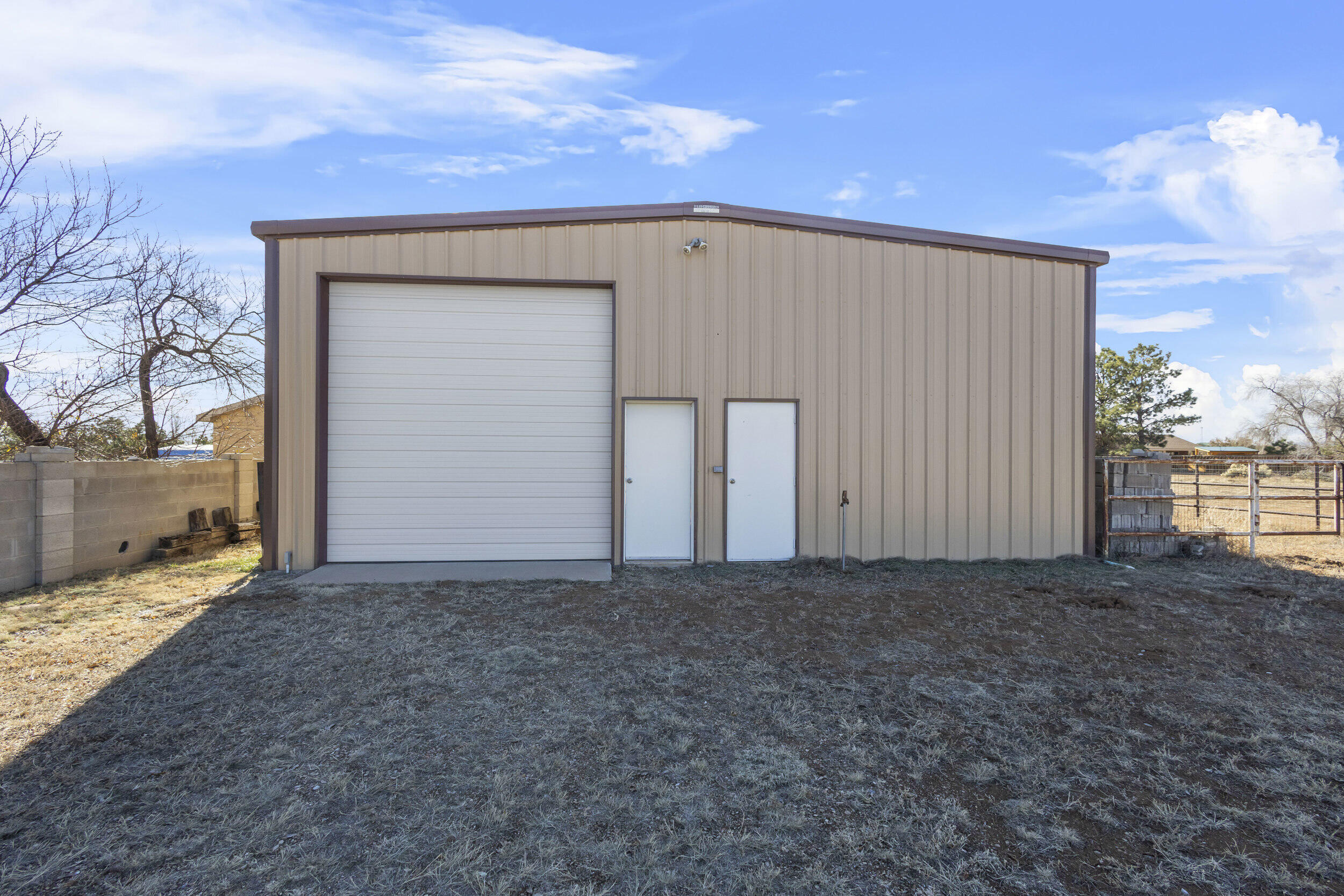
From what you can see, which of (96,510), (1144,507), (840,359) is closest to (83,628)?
(96,510)

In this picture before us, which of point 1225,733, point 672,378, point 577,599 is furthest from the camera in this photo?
point 672,378

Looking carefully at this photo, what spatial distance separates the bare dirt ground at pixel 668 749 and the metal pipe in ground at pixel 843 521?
1.63m

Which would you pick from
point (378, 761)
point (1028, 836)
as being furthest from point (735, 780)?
point (378, 761)

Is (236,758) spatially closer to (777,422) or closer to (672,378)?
(672,378)

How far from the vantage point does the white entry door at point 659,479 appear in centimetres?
769

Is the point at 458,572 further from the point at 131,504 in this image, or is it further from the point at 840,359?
the point at 840,359

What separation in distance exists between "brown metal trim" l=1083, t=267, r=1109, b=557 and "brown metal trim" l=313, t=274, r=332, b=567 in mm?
9366

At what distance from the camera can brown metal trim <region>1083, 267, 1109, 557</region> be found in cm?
838

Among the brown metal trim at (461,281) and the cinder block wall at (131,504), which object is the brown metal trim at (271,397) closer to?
the brown metal trim at (461,281)

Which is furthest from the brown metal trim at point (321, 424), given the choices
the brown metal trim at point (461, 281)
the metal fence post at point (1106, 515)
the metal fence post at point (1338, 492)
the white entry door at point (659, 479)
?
the metal fence post at point (1338, 492)

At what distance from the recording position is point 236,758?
3.04 meters

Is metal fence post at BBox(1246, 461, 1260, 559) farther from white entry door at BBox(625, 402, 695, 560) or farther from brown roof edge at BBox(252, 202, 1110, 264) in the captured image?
white entry door at BBox(625, 402, 695, 560)

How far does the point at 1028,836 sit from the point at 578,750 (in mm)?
1926

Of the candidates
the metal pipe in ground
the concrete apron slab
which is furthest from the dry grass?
the metal pipe in ground
